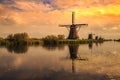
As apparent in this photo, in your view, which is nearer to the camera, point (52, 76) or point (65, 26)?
point (52, 76)

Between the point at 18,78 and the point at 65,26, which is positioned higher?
the point at 65,26

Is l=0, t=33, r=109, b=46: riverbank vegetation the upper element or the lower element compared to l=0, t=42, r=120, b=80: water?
upper

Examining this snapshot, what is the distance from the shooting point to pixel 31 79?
40.1 feet

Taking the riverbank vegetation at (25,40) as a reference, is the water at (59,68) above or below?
below

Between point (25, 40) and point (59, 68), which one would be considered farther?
point (25, 40)

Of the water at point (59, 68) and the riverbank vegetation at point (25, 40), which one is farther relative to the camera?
the riverbank vegetation at point (25, 40)

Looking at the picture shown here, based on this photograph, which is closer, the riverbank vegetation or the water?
the water

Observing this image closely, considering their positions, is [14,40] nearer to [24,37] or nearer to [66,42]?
[24,37]

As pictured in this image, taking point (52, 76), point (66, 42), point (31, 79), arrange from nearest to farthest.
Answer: point (31, 79)
point (52, 76)
point (66, 42)

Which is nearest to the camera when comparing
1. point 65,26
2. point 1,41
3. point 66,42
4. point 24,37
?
point 1,41

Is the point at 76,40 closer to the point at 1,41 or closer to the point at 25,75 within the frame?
the point at 1,41

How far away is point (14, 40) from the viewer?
182ft

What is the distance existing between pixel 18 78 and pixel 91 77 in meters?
3.92

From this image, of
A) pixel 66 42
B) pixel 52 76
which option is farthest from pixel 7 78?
pixel 66 42
